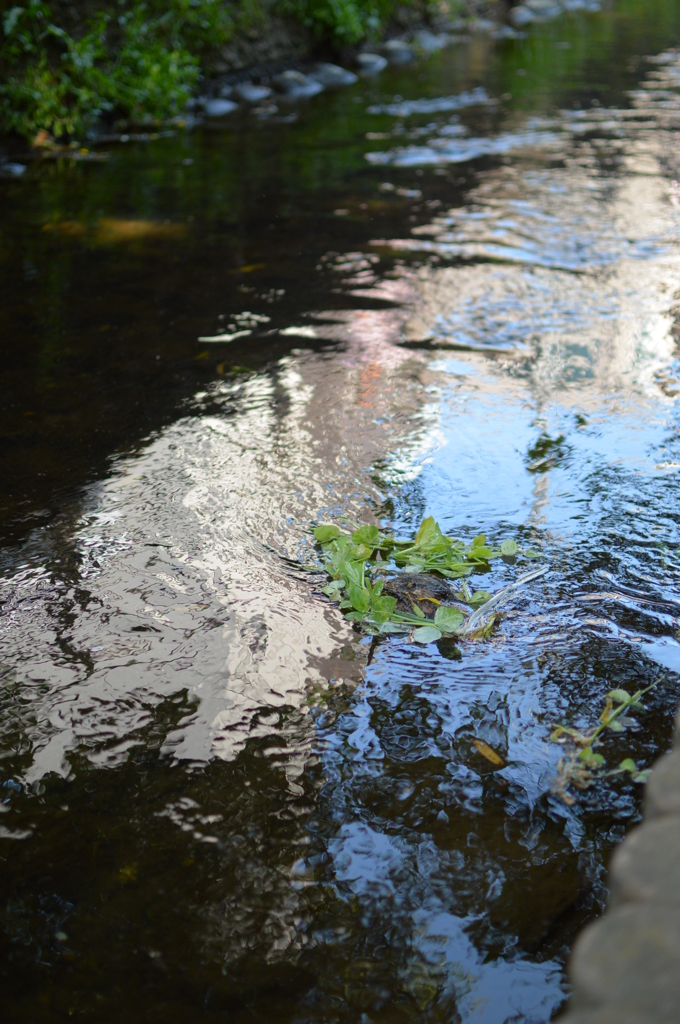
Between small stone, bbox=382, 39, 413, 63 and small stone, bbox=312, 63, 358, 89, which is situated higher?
small stone, bbox=382, 39, 413, 63

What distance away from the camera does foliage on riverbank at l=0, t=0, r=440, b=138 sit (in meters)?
6.34

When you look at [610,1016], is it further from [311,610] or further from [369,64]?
[369,64]

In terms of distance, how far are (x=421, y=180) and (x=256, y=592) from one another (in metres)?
4.23

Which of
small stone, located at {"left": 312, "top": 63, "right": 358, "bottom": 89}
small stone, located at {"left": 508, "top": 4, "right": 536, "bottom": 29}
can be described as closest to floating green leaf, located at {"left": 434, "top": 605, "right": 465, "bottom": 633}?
small stone, located at {"left": 312, "top": 63, "right": 358, "bottom": 89}

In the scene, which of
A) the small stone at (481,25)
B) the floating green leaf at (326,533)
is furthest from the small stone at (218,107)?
the small stone at (481,25)

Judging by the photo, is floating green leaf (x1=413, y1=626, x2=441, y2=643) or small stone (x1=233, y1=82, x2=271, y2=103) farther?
small stone (x1=233, y1=82, x2=271, y2=103)

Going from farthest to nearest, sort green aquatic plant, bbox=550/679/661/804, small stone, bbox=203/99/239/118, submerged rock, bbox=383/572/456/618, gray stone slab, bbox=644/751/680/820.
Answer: small stone, bbox=203/99/239/118
submerged rock, bbox=383/572/456/618
green aquatic plant, bbox=550/679/661/804
gray stone slab, bbox=644/751/680/820

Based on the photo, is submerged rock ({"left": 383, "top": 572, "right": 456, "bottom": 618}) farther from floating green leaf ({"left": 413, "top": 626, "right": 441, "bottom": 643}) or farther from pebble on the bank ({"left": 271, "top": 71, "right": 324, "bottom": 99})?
pebble on the bank ({"left": 271, "top": 71, "right": 324, "bottom": 99})

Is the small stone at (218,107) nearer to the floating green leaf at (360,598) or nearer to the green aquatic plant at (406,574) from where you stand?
the green aquatic plant at (406,574)

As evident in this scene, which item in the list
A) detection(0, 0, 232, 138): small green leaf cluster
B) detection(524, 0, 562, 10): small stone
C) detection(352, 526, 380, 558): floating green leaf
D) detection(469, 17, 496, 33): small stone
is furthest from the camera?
detection(524, 0, 562, 10): small stone

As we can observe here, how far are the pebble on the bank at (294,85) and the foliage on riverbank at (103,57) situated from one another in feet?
2.18

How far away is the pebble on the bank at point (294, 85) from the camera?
8.75 metres

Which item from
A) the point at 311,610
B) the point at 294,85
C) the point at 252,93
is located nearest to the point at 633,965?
the point at 311,610

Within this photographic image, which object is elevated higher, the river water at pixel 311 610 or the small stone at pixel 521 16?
the small stone at pixel 521 16
